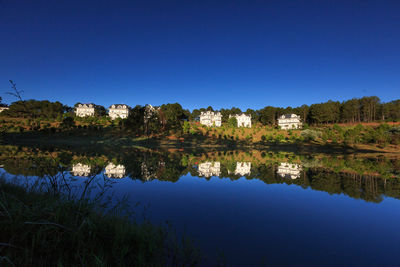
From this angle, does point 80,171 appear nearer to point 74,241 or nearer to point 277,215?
point 74,241

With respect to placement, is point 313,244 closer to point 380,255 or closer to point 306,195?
point 380,255

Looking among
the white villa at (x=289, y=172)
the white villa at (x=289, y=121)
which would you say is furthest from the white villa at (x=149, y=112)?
the white villa at (x=289, y=121)

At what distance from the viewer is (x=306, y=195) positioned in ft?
30.6

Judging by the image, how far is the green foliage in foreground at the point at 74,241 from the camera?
3.09 meters

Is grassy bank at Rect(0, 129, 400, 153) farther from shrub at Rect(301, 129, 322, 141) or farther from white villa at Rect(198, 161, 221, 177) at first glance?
white villa at Rect(198, 161, 221, 177)

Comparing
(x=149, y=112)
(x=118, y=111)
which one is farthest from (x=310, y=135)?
(x=118, y=111)

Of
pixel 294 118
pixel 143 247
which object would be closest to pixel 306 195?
pixel 143 247

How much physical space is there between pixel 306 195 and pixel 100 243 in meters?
9.22

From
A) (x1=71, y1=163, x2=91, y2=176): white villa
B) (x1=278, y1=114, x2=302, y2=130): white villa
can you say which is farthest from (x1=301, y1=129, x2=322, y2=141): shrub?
(x1=71, y1=163, x2=91, y2=176): white villa

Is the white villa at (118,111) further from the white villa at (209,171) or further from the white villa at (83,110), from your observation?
the white villa at (209,171)

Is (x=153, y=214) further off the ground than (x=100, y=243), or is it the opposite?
(x=100, y=243)

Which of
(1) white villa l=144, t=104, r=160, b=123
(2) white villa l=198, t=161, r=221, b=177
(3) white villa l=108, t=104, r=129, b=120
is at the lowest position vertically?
(2) white villa l=198, t=161, r=221, b=177

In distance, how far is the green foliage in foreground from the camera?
3.09m

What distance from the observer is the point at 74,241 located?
11.1ft
